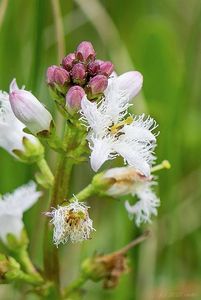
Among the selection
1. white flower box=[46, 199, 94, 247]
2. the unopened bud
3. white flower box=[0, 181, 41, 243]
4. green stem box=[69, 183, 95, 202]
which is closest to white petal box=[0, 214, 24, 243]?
white flower box=[0, 181, 41, 243]

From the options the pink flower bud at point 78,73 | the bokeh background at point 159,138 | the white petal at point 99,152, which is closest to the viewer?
the white petal at point 99,152

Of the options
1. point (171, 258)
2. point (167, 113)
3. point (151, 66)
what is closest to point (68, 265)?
point (171, 258)

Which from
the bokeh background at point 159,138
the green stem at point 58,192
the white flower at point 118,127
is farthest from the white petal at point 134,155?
the bokeh background at point 159,138

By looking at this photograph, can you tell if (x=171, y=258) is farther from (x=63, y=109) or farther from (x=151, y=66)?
(x=63, y=109)

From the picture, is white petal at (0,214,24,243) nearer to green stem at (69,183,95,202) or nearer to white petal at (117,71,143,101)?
green stem at (69,183,95,202)

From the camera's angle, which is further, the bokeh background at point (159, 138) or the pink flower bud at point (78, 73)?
the bokeh background at point (159, 138)

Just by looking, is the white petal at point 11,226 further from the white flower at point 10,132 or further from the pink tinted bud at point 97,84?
the pink tinted bud at point 97,84

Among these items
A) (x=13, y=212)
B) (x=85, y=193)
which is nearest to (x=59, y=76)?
(x=85, y=193)
